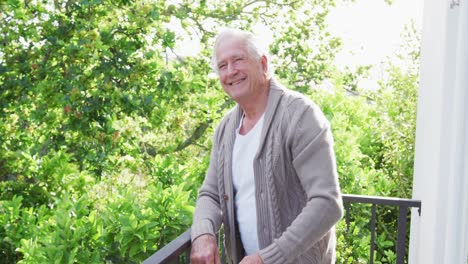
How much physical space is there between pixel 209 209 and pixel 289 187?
1.29 ft

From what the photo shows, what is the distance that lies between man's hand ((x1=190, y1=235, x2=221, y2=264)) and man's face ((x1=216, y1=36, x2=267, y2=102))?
51 centimetres

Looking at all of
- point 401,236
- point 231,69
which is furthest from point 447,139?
point 231,69

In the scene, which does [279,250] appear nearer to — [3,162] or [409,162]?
[409,162]

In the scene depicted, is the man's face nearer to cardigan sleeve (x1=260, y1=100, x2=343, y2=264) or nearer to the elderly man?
the elderly man

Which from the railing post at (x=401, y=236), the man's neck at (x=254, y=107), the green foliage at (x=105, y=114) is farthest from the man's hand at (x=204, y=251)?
the green foliage at (x=105, y=114)

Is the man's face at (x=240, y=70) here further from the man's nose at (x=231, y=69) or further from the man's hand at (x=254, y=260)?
the man's hand at (x=254, y=260)

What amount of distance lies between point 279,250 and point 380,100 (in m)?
3.95

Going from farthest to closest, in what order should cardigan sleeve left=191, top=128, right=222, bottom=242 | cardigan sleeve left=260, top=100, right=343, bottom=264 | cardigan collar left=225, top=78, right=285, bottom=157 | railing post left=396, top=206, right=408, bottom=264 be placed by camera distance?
railing post left=396, top=206, right=408, bottom=264 < cardigan sleeve left=191, top=128, right=222, bottom=242 < cardigan collar left=225, top=78, right=285, bottom=157 < cardigan sleeve left=260, top=100, right=343, bottom=264

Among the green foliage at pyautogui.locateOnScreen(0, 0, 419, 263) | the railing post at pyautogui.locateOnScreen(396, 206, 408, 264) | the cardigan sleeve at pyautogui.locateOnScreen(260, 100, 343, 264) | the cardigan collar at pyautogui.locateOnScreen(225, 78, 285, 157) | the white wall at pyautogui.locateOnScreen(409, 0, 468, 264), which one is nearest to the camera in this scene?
the cardigan sleeve at pyautogui.locateOnScreen(260, 100, 343, 264)

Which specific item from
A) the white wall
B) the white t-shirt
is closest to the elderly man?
the white t-shirt

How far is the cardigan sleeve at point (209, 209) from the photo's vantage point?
199 cm

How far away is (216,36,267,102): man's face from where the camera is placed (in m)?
1.92

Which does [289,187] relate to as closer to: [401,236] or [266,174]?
[266,174]

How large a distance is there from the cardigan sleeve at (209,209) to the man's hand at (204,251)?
22mm
